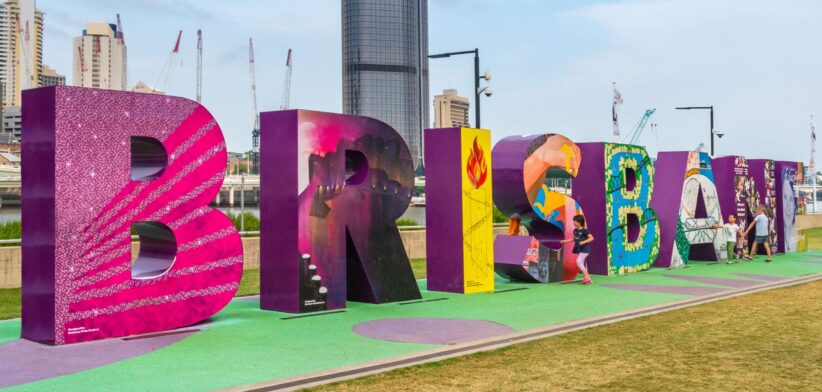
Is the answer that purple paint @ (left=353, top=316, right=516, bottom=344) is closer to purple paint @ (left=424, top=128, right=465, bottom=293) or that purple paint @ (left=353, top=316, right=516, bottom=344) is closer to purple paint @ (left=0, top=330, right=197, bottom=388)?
purple paint @ (left=0, top=330, right=197, bottom=388)

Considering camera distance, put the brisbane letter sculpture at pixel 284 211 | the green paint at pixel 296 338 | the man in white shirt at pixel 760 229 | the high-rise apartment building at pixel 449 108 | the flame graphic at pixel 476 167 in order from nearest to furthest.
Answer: the green paint at pixel 296 338
the brisbane letter sculpture at pixel 284 211
the flame graphic at pixel 476 167
the man in white shirt at pixel 760 229
the high-rise apartment building at pixel 449 108

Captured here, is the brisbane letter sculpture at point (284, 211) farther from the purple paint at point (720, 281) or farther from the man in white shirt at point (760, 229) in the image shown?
the man in white shirt at point (760, 229)

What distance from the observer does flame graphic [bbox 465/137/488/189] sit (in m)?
16.7

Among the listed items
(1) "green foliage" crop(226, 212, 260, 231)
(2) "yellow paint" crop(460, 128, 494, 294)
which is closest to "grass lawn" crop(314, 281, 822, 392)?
(2) "yellow paint" crop(460, 128, 494, 294)

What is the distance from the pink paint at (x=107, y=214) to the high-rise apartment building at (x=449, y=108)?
9738 cm

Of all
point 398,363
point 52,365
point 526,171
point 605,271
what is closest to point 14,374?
point 52,365

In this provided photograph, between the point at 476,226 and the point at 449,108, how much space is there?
98722 millimetres

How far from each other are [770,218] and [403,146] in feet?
53.7

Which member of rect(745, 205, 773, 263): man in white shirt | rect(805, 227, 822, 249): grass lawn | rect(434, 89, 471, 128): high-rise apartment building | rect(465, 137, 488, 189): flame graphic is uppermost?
rect(434, 89, 471, 128): high-rise apartment building

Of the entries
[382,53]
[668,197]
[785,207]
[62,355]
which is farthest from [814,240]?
[382,53]

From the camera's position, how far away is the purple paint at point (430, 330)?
426 inches

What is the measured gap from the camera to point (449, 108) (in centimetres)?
11456

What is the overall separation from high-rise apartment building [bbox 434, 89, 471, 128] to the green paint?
93.8 metres

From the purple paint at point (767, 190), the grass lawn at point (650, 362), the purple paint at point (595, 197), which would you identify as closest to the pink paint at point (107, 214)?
the grass lawn at point (650, 362)
